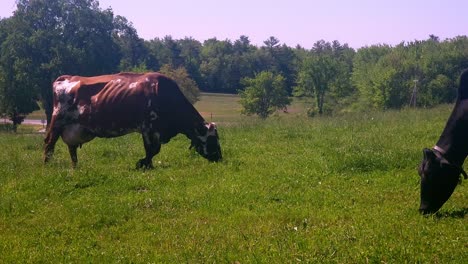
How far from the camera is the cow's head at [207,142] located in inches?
587

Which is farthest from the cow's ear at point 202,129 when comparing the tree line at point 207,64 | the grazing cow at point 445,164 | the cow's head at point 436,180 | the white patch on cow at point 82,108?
the tree line at point 207,64

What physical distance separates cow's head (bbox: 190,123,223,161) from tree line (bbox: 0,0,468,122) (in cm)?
3814

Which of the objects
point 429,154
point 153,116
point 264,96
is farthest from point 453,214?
point 264,96

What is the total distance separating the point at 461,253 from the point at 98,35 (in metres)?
52.1

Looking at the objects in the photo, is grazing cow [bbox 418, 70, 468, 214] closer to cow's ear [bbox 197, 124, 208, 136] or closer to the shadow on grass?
the shadow on grass

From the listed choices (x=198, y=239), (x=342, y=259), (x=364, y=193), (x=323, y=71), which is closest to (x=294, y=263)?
(x=342, y=259)

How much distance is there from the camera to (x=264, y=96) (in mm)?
75438

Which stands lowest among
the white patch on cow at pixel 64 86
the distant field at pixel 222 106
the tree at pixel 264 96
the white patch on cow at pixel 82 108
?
the distant field at pixel 222 106

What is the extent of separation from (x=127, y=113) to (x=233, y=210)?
237 inches

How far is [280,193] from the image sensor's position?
10539mm

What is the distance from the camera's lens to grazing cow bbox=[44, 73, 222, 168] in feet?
46.8

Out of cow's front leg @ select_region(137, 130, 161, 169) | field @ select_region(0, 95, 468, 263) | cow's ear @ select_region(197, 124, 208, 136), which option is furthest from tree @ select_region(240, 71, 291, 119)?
cow's front leg @ select_region(137, 130, 161, 169)

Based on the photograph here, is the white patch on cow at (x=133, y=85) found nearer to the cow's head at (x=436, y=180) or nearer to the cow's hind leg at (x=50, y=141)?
the cow's hind leg at (x=50, y=141)

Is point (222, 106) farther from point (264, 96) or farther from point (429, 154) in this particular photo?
point (429, 154)
